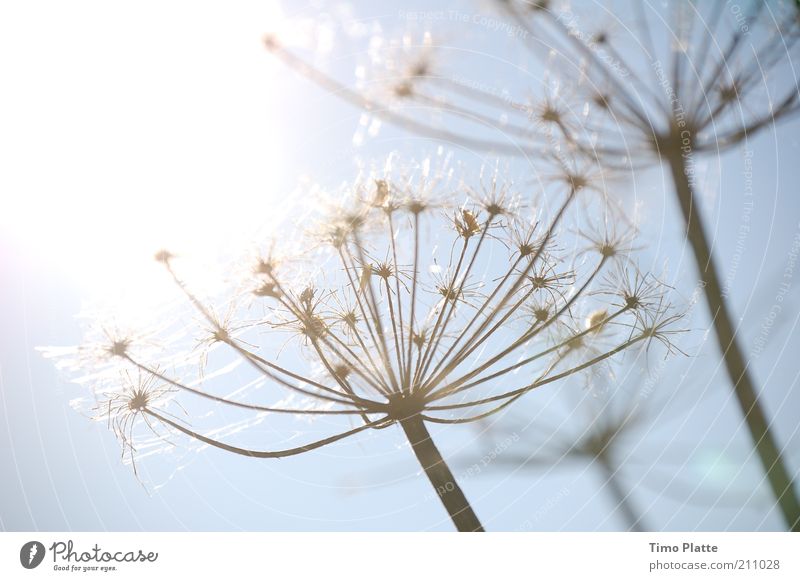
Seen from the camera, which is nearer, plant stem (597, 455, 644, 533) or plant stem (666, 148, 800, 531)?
plant stem (666, 148, 800, 531)

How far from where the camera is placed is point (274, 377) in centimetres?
208

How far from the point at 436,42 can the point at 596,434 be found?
1.60m

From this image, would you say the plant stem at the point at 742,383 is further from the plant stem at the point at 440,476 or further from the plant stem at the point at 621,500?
the plant stem at the point at 440,476

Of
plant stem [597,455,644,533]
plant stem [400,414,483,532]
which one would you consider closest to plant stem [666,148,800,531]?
plant stem [597,455,644,533]

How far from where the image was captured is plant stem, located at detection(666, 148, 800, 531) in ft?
5.81

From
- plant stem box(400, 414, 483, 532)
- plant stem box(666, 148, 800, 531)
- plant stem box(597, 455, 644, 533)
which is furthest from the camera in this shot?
plant stem box(597, 455, 644, 533)

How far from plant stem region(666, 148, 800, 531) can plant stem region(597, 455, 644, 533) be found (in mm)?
525

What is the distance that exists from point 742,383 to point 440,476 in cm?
88

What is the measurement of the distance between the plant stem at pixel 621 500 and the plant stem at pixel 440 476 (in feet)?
1.93

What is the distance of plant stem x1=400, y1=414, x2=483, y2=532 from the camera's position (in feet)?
6.29

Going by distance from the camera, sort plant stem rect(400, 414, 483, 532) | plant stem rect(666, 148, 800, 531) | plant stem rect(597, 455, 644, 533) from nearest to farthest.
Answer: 1. plant stem rect(666, 148, 800, 531)
2. plant stem rect(400, 414, 483, 532)
3. plant stem rect(597, 455, 644, 533)

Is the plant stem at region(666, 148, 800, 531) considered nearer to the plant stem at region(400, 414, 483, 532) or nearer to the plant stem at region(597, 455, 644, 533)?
the plant stem at region(597, 455, 644, 533)

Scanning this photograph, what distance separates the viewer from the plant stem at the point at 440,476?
1916 mm
